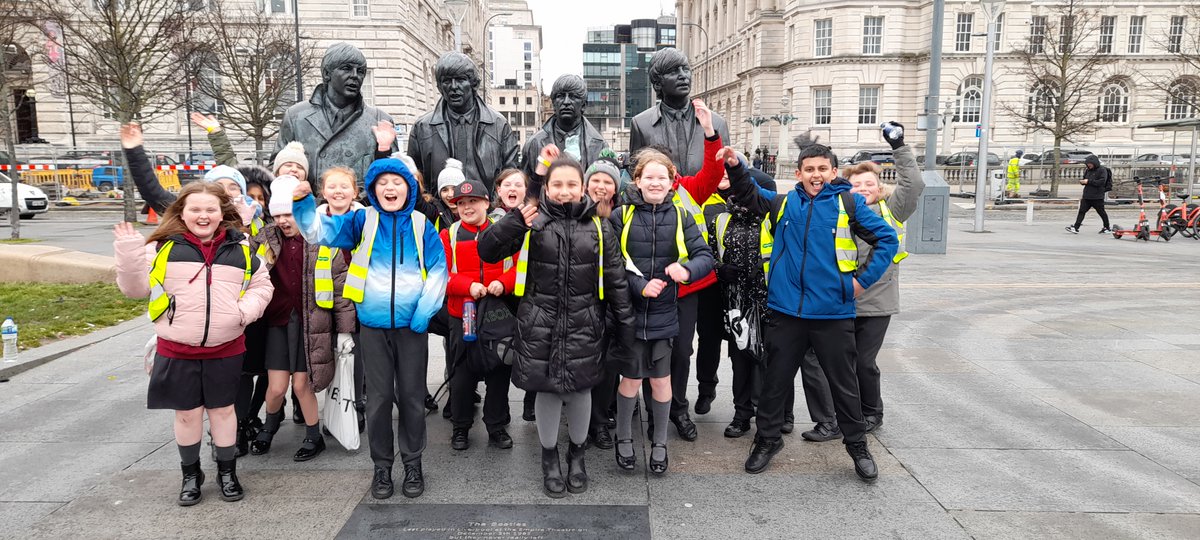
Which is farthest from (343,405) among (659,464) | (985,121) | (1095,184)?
(1095,184)

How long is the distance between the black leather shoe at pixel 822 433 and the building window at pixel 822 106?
5162 centimetres

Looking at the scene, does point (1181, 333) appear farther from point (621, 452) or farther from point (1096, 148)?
point (1096, 148)

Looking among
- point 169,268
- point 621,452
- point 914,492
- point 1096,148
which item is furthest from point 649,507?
point 1096,148

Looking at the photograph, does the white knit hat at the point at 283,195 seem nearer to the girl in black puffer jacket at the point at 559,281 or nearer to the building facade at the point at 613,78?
the girl in black puffer jacket at the point at 559,281

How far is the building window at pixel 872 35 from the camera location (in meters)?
51.4

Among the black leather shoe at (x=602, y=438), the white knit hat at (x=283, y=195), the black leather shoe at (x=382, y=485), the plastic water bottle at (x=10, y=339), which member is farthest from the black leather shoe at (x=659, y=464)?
the plastic water bottle at (x=10, y=339)

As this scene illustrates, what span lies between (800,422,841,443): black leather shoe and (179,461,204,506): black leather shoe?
3449 millimetres

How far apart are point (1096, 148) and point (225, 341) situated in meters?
57.6

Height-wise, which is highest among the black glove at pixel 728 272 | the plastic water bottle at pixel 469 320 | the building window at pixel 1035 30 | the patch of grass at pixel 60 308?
the building window at pixel 1035 30

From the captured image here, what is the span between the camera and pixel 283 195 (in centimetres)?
362

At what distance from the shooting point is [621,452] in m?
4.27

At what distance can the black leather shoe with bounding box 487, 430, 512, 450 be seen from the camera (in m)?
4.62

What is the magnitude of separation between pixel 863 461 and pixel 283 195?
129 inches

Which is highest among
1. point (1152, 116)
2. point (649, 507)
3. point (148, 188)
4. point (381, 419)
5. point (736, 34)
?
point (736, 34)
